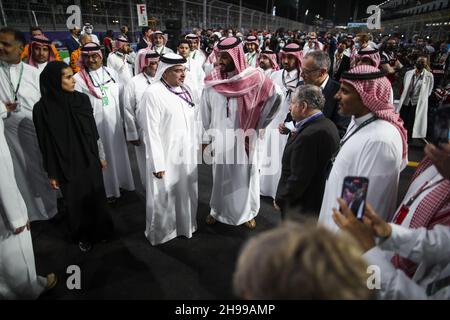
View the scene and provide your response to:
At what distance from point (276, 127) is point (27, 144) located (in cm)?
313

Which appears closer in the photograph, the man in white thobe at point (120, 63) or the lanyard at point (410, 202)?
the lanyard at point (410, 202)

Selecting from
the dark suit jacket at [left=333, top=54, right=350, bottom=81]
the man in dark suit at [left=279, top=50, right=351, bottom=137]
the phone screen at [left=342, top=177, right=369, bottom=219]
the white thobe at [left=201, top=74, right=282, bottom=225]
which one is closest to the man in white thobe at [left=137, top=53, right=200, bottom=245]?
the white thobe at [left=201, top=74, right=282, bottom=225]

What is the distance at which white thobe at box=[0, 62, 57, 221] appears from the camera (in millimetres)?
3088

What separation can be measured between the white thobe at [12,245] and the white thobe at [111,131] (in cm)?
141

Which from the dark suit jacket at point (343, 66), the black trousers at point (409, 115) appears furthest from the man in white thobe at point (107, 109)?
the dark suit jacket at point (343, 66)

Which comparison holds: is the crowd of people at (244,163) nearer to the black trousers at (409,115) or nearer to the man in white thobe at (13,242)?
the man in white thobe at (13,242)

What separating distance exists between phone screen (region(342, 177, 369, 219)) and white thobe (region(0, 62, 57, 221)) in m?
3.44

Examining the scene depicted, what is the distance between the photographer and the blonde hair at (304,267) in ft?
2.28

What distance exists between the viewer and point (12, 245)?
206cm

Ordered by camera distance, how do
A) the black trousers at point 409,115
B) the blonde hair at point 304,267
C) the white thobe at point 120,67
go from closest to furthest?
the blonde hair at point 304,267, the white thobe at point 120,67, the black trousers at point 409,115

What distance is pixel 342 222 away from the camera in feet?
3.94

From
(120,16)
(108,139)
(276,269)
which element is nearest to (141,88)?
(108,139)
